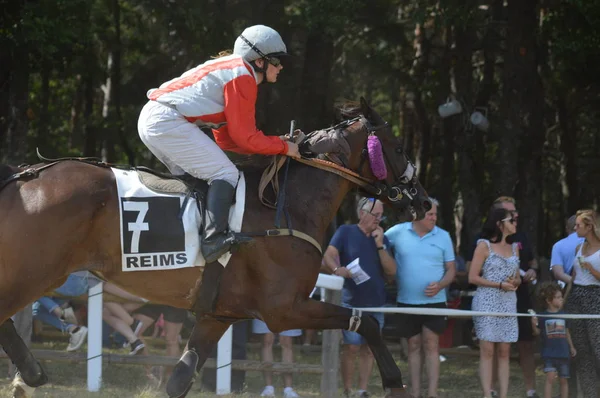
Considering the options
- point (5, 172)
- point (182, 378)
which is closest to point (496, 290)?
point (182, 378)

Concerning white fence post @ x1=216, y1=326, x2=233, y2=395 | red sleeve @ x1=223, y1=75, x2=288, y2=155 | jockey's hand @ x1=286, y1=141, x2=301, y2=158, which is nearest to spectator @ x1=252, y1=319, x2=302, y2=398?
white fence post @ x1=216, y1=326, x2=233, y2=395

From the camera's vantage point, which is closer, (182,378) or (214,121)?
(214,121)

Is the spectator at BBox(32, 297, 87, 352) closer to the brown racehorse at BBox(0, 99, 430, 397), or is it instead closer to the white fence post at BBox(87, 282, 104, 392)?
the white fence post at BBox(87, 282, 104, 392)

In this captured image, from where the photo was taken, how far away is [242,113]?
20.7 ft

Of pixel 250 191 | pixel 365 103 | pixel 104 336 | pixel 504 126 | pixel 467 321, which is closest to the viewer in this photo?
pixel 250 191

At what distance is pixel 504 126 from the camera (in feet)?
52.5

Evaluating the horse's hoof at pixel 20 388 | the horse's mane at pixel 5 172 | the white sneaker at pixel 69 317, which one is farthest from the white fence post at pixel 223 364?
the horse's mane at pixel 5 172

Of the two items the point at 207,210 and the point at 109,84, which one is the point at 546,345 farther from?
the point at 109,84

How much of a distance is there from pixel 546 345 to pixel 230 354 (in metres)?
3.07

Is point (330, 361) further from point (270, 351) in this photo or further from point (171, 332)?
point (171, 332)

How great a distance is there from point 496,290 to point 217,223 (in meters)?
3.89

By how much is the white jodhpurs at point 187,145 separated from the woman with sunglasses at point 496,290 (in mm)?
3629

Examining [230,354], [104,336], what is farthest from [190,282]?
[104,336]

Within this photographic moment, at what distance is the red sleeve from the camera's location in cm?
627
